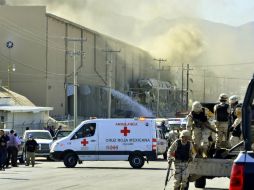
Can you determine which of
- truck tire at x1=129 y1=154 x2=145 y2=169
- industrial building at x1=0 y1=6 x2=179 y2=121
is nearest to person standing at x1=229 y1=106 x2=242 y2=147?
truck tire at x1=129 y1=154 x2=145 y2=169

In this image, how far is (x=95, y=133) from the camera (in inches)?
1205

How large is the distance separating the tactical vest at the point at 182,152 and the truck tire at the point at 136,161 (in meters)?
14.0

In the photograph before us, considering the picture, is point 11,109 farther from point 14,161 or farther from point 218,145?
point 218,145

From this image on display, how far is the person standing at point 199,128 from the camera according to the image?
53.3 feet

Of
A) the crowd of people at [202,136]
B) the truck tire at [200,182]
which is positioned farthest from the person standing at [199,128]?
the truck tire at [200,182]

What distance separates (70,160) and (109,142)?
179 centimetres

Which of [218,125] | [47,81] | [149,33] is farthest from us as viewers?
[149,33]

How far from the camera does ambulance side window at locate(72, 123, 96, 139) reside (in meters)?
30.6

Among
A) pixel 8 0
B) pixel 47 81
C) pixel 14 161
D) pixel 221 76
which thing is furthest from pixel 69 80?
pixel 221 76

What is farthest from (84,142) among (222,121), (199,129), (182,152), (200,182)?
(182,152)

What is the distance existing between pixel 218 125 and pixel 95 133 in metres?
14.2

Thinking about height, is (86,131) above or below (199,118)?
below

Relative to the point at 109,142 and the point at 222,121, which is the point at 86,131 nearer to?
the point at 109,142

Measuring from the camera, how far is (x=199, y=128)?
1653cm
